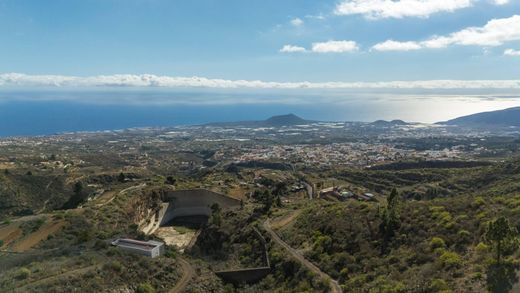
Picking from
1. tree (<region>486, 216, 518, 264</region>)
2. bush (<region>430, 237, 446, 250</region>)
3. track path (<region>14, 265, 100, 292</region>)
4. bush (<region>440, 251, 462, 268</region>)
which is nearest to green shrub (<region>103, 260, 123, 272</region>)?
track path (<region>14, 265, 100, 292</region>)

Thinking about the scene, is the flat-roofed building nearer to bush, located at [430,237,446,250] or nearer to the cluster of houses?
bush, located at [430,237,446,250]

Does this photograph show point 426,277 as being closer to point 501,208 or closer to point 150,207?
point 501,208

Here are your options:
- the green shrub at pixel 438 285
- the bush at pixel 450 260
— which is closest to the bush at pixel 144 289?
the green shrub at pixel 438 285

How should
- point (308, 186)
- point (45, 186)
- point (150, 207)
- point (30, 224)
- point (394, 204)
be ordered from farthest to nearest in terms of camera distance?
point (308, 186) < point (45, 186) < point (150, 207) < point (30, 224) < point (394, 204)

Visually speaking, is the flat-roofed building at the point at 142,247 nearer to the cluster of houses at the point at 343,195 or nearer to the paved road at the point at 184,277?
the paved road at the point at 184,277

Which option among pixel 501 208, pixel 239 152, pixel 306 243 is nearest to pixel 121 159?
pixel 239 152

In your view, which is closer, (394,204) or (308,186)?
(394,204)
